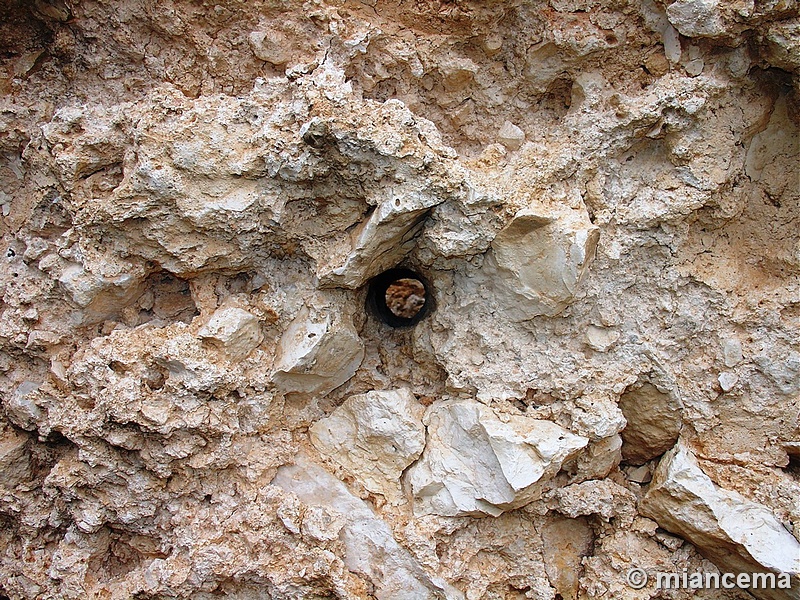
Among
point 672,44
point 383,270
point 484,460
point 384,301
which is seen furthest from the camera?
point 384,301

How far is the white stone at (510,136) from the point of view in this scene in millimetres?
1886

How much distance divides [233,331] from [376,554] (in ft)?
2.85

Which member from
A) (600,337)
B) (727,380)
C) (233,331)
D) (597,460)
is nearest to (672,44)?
(600,337)

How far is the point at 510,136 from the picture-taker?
6.21 ft

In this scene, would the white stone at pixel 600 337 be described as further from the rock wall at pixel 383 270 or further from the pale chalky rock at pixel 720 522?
the pale chalky rock at pixel 720 522

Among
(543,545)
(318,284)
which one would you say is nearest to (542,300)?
(318,284)

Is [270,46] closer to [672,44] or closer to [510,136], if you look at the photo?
[510,136]

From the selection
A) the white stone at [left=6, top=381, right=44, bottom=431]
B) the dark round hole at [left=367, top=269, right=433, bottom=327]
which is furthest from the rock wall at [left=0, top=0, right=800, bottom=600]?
the dark round hole at [left=367, top=269, right=433, bottom=327]

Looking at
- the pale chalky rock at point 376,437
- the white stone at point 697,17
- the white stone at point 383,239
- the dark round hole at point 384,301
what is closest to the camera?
the white stone at point 697,17

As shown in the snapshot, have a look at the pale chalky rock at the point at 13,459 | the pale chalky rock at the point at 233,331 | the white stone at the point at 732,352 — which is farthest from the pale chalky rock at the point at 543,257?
the pale chalky rock at the point at 13,459

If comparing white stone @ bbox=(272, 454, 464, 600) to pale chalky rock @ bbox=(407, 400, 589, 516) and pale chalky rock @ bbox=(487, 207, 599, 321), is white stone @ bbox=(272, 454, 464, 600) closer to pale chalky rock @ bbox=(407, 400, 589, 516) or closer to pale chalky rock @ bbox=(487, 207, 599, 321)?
pale chalky rock @ bbox=(407, 400, 589, 516)

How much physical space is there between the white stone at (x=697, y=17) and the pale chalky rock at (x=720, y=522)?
1.29m

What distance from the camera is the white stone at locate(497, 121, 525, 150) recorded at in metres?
1.89

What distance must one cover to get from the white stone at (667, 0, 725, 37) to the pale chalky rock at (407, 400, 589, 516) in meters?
1.27
